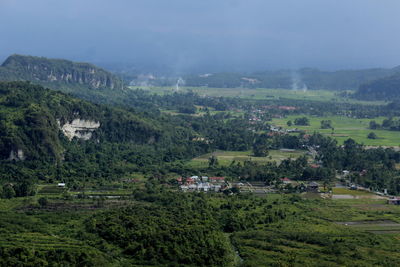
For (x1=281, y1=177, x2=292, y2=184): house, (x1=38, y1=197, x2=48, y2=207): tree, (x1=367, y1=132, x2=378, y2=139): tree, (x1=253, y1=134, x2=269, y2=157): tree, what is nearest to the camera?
(x1=38, y1=197, x2=48, y2=207): tree

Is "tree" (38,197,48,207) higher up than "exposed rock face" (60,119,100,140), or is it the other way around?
"exposed rock face" (60,119,100,140)

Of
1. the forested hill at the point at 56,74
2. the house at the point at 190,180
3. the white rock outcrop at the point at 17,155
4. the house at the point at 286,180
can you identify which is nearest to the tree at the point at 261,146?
the house at the point at 286,180

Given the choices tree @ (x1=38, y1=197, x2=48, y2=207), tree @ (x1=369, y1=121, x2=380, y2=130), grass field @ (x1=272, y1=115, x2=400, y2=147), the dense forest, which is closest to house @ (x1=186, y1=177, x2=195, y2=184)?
the dense forest

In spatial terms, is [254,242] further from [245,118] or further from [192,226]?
[245,118]

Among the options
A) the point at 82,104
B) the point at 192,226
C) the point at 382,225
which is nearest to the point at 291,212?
the point at 382,225

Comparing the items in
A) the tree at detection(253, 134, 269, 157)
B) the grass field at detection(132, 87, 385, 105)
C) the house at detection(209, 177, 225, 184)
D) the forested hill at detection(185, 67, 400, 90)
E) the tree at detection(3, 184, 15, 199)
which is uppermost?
the forested hill at detection(185, 67, 400, 90)

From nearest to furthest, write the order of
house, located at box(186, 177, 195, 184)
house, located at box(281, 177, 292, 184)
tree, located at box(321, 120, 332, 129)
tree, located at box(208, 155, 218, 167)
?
house, located at box(186, 177, 195, 184) < house, located at box(281, 177, 292, 184) < tree, located at box(208, 155, 218, 167) < tree, located at box(321, 120, 332, 129)

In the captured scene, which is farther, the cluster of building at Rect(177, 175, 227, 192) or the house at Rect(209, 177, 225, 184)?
the house at Rect(209, 177, 225, 184)

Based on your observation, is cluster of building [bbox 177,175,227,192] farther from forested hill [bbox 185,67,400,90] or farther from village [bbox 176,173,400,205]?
forested hill [bbox 185,67,400,90]
